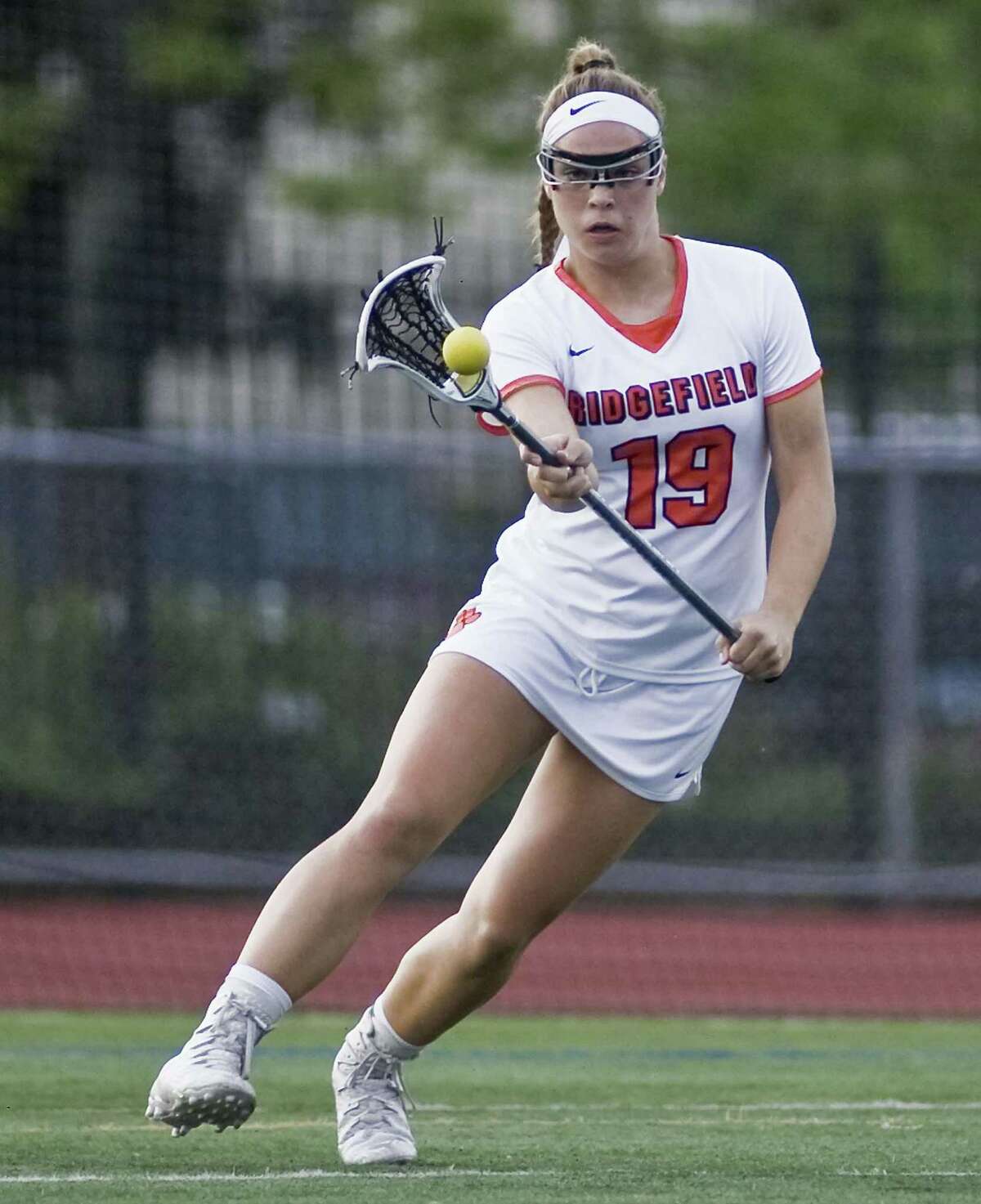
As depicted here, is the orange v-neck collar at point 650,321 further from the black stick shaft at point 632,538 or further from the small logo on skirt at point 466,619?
the small logo on skirt at point 466,619

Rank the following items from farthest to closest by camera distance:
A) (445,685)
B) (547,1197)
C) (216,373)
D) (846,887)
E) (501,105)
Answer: (501,105) < (216,373) < (846,887) < (445,685) < (547,1197)

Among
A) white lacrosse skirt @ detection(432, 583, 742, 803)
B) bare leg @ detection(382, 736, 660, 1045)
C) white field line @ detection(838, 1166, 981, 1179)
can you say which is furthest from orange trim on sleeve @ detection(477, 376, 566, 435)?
white field line @ detection(838, 1166, 981, 1179)

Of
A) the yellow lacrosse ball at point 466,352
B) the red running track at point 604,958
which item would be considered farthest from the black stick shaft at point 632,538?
the red running track at point 604,958

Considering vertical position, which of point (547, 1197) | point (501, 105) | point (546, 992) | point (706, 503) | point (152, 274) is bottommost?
point (546, 992)

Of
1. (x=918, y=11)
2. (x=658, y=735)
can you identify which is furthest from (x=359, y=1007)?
(x=918, y=11)

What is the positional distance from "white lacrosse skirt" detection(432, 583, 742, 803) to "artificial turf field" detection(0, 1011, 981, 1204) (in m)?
0.83

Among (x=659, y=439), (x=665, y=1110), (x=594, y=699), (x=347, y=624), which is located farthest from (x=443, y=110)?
(x=594, y=699)

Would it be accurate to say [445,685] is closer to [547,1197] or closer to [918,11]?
[547,1197]

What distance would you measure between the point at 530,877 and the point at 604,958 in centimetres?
635

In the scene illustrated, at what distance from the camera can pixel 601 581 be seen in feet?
15.8

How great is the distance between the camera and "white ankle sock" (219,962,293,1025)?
4.46 metres

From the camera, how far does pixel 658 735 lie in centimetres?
484

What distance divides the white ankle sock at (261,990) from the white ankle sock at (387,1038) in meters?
0.49

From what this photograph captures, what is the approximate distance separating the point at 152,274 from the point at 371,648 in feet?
9.23
